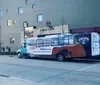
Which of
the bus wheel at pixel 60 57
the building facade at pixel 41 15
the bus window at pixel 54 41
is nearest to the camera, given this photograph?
the bus wheel at pixel 60 57

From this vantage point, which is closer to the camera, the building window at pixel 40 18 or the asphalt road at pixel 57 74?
the asphalt road at pixel 57 74

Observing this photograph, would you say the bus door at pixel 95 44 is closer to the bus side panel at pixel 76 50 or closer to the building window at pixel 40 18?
the bus side panel at pixel 76 50

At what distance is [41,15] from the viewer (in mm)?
30922

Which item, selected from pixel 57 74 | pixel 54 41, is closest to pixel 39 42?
pixel 54 41

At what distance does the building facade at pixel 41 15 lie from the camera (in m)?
25.5

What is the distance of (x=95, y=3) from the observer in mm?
24953

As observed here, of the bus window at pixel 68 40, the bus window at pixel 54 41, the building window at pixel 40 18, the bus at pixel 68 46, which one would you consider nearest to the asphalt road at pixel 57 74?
the bus at pixel 68 46

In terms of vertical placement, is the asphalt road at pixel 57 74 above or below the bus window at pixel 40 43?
below

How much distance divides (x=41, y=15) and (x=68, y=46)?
12954 mm

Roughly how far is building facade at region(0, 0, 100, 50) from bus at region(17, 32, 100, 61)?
6.69 metres

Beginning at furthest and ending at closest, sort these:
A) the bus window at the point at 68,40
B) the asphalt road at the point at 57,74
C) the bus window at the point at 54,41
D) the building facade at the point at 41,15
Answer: the building facade at the point at 41,15
the bus window at the point at 54,41
the bus window at the point at 68,40
the asphalt road at the point at 57,74

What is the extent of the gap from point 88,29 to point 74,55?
291 inches

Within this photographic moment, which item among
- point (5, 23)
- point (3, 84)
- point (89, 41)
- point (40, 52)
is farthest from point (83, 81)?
point (5, 23)

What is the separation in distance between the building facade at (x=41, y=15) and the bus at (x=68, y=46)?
669 centimetres
